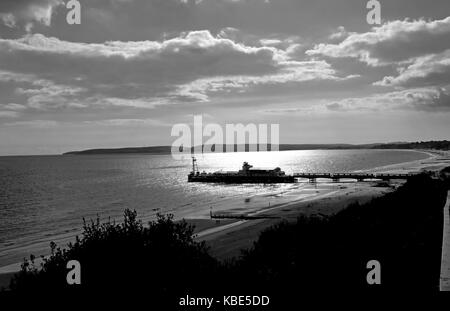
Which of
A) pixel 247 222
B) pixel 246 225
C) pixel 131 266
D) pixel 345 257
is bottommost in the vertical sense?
pixel 247 222

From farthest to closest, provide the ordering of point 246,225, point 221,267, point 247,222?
point 247,222 → point 246,225 → point 221,267

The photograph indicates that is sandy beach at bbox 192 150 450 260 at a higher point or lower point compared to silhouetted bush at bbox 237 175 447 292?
lower

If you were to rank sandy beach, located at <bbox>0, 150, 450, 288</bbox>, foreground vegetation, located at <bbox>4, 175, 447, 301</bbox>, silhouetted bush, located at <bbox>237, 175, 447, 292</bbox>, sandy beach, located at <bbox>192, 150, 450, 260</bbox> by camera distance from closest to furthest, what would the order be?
silhouetted bush, located at <bbox>237, 175, 447, 292</bbox>
foreground vegetation, located at <bbox>4, 175, 447, 301</bbox>
sandy beach, located at <bbox>0, 150, 450, 288</bbox>
sandy beach, located at <bbox>192, 150, 450, 260</bbox>

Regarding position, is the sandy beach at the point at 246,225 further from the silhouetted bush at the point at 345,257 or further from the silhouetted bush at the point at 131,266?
the silhouetted bush at the point at 131,266

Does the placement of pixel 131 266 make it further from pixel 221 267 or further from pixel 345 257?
pixel 345 257

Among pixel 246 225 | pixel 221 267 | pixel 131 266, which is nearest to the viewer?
pixel 131 266

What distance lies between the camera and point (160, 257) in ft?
47.3

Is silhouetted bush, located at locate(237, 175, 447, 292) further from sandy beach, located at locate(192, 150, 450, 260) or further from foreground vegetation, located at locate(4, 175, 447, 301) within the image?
sandy beach, located at locate(192, 150, 450, 260)

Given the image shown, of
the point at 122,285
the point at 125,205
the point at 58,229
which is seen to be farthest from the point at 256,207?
the point at 122,285

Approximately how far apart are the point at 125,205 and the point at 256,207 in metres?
22.6

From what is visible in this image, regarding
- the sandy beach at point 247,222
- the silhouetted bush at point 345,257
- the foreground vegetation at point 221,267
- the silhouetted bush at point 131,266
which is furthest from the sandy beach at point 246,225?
the silhouetted bush at point 131,266

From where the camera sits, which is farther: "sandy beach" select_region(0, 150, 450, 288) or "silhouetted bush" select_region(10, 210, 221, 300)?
"sandy beach" select_region(0, 150, 450, 288)

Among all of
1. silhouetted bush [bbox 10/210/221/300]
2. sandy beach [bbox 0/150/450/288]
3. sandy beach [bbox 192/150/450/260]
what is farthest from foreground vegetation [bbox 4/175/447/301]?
sandy beach [bbox 192/150/450/260]

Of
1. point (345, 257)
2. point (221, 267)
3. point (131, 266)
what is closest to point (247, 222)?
point (345, 257)
